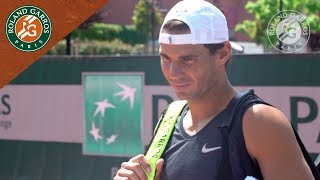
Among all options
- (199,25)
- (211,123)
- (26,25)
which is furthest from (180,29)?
(26,25)

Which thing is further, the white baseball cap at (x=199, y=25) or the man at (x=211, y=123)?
the white baseball cap at (x=199, y=25)

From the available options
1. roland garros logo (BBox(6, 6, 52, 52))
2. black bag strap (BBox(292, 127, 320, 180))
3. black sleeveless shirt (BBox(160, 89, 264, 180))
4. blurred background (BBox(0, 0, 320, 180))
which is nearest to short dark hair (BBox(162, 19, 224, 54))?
black sleeveless shirt (BBox(160, 89, 264, 180))

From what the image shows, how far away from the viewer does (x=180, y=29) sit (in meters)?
1.68

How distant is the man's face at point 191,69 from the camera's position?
5.55ft

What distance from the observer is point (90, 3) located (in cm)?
725

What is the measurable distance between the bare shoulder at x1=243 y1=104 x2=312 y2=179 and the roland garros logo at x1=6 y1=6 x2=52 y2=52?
5.21 meters

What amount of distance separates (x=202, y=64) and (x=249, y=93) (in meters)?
0.15

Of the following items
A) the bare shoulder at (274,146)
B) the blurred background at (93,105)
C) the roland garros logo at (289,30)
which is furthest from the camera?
the roland garros logo at (289,30)

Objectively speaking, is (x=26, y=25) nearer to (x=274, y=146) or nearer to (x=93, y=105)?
(x=93, y=105)

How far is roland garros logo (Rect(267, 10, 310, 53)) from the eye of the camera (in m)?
4.97

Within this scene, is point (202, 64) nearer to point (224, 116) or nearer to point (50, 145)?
point (224, 116)

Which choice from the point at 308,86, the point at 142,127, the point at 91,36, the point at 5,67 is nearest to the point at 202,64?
the point at 308,86

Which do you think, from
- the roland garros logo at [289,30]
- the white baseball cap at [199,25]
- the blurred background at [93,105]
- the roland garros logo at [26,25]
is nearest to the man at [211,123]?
the white baseball cap at [199,25]

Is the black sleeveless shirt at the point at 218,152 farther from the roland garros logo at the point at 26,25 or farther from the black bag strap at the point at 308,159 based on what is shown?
the roland garros logo at the point at 26,25
